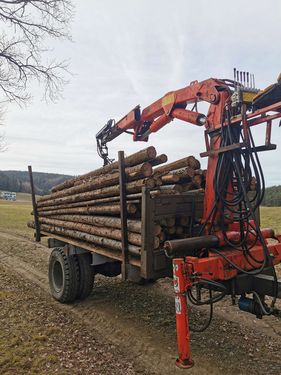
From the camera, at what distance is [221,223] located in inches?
159

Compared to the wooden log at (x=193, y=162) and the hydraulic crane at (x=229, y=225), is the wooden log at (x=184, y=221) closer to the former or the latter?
the hydraulic crane at (x=229, y=225)

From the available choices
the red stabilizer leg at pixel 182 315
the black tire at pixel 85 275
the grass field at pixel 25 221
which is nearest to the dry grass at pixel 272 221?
the grass field at pixel 25 221

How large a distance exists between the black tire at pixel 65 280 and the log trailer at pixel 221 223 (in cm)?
136

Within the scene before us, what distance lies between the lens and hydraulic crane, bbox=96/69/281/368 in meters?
3.50

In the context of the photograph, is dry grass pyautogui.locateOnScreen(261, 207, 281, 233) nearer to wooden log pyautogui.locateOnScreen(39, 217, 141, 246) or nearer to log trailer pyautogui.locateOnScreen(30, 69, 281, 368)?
wooden log pyautogui.locateOnScreen(39, 217, 141, 246)

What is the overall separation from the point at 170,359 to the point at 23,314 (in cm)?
262

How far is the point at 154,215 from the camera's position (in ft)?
13.3

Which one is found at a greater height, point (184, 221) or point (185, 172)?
point (185, 172)

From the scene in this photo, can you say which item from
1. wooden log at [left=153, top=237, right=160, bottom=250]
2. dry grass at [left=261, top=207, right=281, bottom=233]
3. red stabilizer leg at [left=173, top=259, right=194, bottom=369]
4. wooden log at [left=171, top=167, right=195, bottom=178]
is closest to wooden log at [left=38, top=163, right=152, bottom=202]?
wooden log at [left=171, top=167, right=195, bottom=178]

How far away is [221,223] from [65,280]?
310 cm

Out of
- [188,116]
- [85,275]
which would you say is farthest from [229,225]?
[85,275]

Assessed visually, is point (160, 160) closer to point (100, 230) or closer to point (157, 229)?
point (157, 229)

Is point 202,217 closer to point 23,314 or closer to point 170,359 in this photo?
point 170,359

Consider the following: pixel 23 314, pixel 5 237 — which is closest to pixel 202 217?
pixel 23 314
